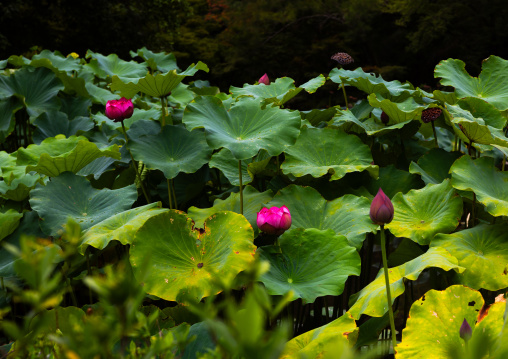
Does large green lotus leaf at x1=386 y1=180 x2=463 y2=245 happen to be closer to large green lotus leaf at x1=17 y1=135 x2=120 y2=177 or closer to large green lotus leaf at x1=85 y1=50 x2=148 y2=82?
large green lotus leaf at x1=17 y1=135 x2=120 y2=177

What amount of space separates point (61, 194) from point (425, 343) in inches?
37.9

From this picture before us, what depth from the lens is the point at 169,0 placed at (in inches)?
286

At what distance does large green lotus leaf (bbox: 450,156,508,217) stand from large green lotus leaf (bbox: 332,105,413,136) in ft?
0.80

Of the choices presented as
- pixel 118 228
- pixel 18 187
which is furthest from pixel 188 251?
pixel 18 187

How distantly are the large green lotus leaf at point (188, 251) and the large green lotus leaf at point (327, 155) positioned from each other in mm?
292

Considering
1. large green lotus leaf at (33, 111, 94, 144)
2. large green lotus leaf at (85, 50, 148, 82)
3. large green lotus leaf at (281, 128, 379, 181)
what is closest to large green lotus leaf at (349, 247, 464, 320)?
large green lotus leaf at (281, 128, 379, 181)

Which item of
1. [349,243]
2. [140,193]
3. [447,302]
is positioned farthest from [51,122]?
[447,302]

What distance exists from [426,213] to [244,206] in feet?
1.52

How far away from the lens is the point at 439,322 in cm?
84

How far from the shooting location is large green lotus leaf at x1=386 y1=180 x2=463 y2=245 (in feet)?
3.60

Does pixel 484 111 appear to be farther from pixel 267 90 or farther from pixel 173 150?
pixel 173 150

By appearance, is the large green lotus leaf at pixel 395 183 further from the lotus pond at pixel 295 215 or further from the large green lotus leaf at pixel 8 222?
the large green lotus leaf at pixel 8 222

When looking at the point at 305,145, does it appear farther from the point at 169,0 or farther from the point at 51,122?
the point at 169,0

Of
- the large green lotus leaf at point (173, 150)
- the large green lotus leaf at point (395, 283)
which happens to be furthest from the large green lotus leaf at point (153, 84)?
the large green lotus leaf at point (395, 283)
